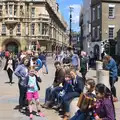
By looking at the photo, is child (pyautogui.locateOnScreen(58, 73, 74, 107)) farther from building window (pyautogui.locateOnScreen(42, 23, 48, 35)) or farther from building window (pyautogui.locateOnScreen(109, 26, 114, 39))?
building window (pyautogui.locateOnScreen(42, 23, 48, 35))

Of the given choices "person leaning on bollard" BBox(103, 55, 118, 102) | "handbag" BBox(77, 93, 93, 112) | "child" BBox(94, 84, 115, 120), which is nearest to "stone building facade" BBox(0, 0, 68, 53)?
"person leaning on bollard" BBox(103, 55, 118, 102)

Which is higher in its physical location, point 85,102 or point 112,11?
point 112,11

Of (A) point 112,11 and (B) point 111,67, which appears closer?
(B) point 111,67

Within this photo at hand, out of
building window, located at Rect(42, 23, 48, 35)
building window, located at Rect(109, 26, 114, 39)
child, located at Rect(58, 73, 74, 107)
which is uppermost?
building window, located at Rect(42, 23, 48, 35)

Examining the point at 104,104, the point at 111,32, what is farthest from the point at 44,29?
the point at 104,104

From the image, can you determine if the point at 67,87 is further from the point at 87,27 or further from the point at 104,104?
the point at 87,27

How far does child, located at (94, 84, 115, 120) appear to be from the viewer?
22.8 ft

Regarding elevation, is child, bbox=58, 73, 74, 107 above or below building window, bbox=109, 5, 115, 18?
below

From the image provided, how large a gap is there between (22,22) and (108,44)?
40530 mm

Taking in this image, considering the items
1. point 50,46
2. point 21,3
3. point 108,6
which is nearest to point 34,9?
point 21,3

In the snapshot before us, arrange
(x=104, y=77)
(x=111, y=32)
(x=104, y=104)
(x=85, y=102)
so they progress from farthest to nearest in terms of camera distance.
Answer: (x=111, y=32)
(x=104, y=77)
(x=85, y=102)
(x=104, y=104)

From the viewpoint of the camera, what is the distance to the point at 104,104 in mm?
6969

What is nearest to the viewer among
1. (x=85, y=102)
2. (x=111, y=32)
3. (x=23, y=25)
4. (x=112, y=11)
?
(x=85, y=102)

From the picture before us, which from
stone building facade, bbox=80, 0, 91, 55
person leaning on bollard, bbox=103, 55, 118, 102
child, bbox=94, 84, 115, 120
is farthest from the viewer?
stone building facade, bbox=80, 0, 91, 55
